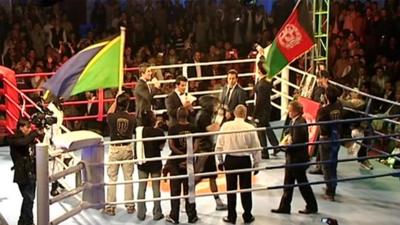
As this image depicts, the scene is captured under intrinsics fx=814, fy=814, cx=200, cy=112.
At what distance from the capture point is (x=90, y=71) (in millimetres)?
7727

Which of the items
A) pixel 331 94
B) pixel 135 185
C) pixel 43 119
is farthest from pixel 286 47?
pixel 43 119

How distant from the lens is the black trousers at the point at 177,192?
844cm

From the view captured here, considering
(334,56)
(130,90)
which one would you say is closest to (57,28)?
(130,90)

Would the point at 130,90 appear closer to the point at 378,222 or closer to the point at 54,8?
the point at 54,8

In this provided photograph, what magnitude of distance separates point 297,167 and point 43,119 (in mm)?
2750

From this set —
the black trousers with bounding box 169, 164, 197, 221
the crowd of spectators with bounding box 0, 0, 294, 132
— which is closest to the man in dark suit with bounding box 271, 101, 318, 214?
the black trousers with bounding box 169, 164, 197, 221

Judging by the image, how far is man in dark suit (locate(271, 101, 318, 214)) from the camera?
8633 millimetres

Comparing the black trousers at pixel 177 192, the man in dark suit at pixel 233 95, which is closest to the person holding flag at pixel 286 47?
the man in dark suit at pixel 233 95

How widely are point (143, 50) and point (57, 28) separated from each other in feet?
5.53

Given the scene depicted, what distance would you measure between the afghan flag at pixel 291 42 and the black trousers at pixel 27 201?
3170 mm

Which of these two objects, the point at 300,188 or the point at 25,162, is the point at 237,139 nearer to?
the point at 300,188

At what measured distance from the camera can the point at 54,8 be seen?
15000 mm

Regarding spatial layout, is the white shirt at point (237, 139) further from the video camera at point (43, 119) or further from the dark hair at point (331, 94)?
the video camera at point (43, 119)

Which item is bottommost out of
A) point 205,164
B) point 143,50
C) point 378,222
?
point 378,222
